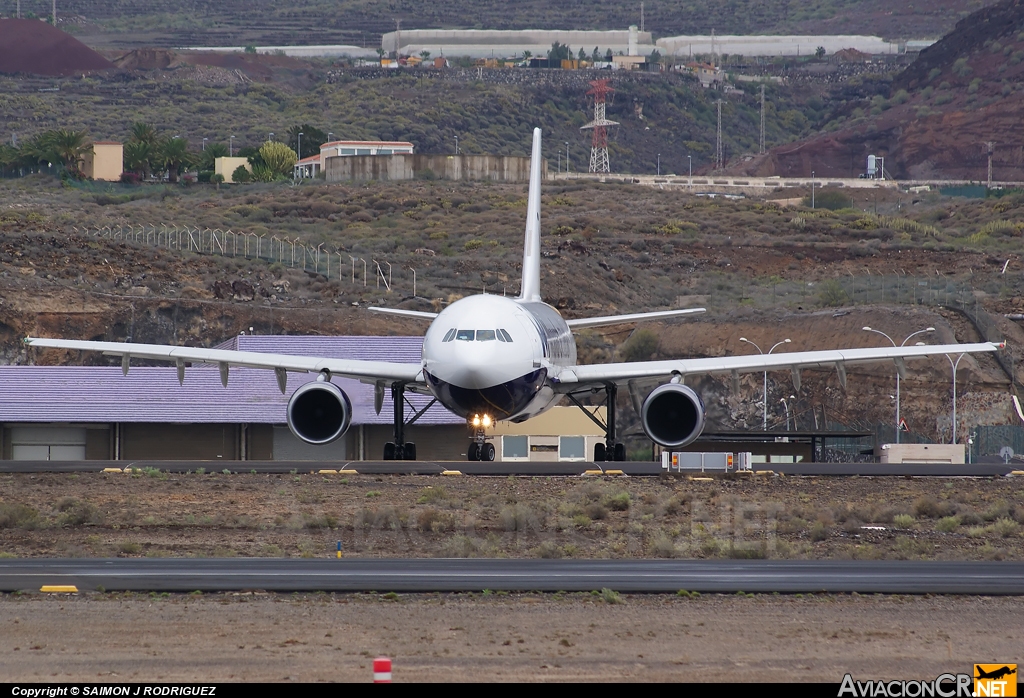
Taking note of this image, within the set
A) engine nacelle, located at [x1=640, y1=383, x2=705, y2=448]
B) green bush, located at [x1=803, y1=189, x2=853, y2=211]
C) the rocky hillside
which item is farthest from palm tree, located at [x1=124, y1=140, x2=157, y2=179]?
engine nacelle, located at [x1=640, y1=383, x2=705, y2=448]

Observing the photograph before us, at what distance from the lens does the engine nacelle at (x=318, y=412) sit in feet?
118

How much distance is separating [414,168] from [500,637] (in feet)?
409

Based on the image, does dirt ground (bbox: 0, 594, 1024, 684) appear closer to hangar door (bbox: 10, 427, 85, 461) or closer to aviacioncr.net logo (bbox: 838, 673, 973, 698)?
aviacioncr.net logo (bbox: 838, 673, 973, 698)

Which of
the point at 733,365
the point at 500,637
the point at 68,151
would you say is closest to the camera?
the point at 500,637

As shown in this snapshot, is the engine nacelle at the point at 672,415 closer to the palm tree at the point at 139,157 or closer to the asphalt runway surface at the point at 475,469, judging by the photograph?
the asphalt runway surface at the point at 475,469

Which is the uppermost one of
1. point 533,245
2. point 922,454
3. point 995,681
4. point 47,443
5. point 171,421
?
point 533,245

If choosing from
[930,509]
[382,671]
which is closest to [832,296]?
[930,509]

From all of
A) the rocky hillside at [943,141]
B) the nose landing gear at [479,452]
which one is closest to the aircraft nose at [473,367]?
the nose landing gear at [479,452]

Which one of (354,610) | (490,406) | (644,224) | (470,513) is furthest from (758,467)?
(644,224)

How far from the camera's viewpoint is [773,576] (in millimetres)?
21500

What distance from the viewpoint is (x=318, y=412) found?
36.4 meters

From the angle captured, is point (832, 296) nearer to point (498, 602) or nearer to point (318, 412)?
point (318, 412)

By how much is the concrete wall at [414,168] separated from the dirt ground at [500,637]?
121047mm

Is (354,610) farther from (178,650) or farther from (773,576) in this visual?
(773,576)
